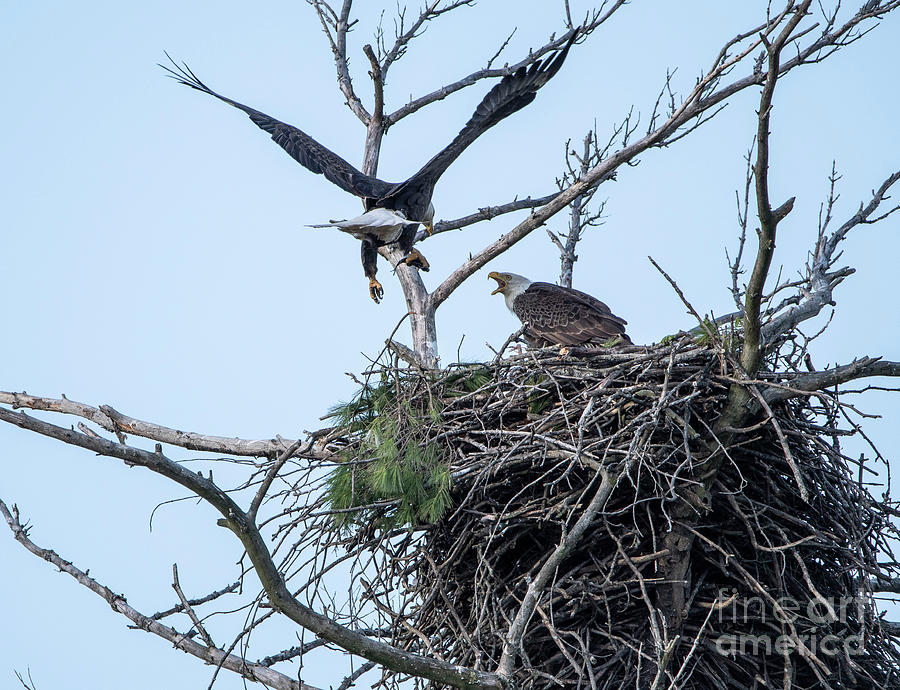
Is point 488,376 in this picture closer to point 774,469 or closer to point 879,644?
point 774,469

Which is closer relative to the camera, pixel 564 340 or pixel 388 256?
pixel 564 340

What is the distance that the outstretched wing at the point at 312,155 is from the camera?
634 centimetres

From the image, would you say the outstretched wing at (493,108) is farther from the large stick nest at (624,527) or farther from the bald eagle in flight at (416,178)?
the large stick nest at (624,527)

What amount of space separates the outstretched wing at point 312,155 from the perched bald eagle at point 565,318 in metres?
1.24

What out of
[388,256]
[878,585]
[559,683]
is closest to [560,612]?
[559,683]

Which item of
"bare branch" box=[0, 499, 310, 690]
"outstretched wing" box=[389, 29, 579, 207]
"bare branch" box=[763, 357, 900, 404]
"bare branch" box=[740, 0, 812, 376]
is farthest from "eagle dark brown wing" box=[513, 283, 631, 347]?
"bare branch" box=[0, 499, 310, 690]

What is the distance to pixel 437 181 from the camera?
6609 millimetres

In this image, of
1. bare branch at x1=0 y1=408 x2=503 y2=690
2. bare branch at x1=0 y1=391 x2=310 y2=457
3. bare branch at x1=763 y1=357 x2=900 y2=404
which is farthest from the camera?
bare branch at x1=0 y1=391 x2=310 y2=457

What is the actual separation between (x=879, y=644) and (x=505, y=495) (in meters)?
1.87

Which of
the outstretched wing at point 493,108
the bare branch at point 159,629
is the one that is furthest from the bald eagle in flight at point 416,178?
the bare branch at point 159,629

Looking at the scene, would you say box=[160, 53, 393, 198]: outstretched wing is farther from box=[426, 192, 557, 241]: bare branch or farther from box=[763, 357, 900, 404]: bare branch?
box=[763, 357, 900, 404]: bare branch

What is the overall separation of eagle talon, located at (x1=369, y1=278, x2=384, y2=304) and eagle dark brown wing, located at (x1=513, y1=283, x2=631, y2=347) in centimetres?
103

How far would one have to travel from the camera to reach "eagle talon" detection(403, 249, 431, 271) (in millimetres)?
6293

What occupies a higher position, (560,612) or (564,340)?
(564,340)
